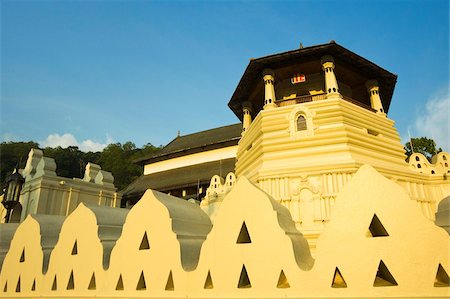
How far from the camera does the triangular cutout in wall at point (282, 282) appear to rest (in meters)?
5.95

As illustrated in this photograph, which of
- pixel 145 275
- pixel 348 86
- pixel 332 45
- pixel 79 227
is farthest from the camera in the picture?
pixel 348 86

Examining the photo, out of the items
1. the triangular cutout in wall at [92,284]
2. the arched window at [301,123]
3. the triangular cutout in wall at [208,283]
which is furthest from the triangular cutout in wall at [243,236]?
the arched window at [301,123]

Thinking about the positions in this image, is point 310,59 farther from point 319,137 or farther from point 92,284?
point 92,284

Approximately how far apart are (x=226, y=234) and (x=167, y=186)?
883 inches

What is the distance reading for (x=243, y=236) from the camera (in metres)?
6.76

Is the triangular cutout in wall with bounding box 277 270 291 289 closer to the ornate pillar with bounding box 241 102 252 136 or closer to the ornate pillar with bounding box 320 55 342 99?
the ornate pillar with bounding box 320 55 342 99

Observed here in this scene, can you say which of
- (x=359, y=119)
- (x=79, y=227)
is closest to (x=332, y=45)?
(x=359, y=119)

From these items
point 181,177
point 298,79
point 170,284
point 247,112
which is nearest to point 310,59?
point 298,79

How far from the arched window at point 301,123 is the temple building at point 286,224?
0.06 m

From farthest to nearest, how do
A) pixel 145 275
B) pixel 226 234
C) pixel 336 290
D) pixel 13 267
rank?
pixel 13 267 → pixel 145 275 → pixel 226 234 → pixel 336 290

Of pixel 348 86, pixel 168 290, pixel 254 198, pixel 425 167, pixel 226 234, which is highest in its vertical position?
pixel 348 86

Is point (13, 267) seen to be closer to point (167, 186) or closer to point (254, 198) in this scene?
point (254, 198)

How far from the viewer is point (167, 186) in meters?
28.4

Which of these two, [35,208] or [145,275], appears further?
[35,208]
